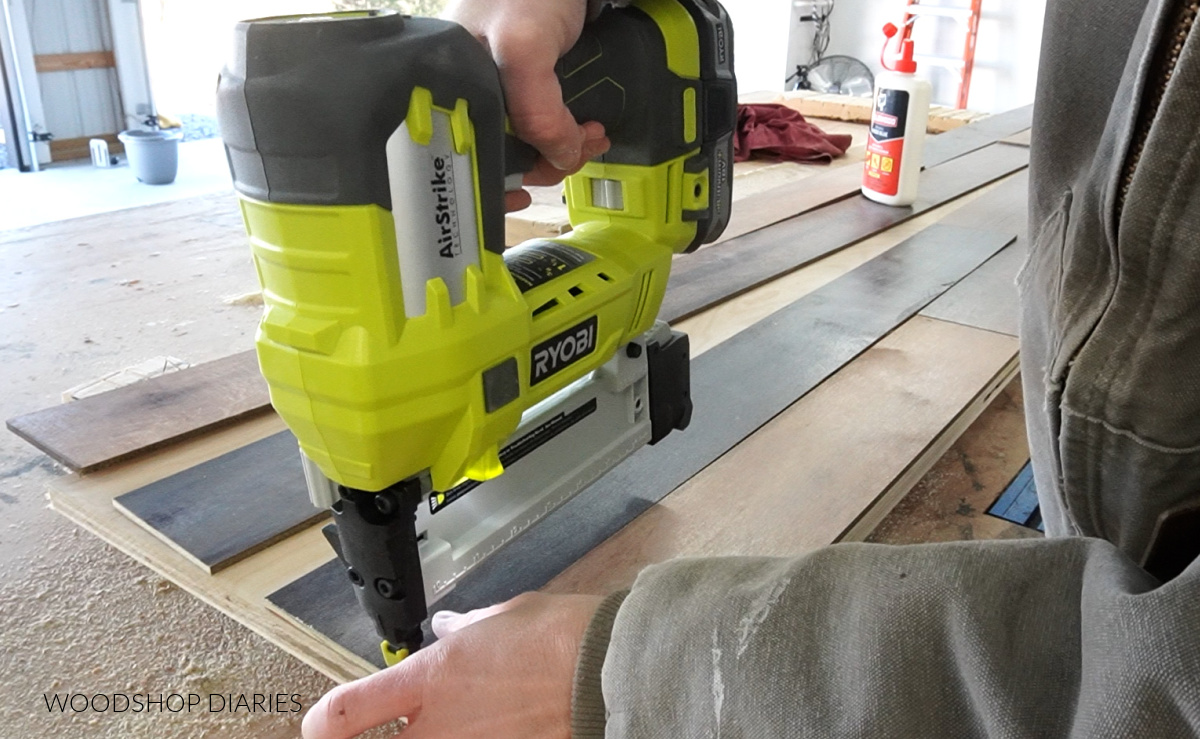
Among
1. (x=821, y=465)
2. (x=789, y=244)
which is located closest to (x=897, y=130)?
(x=789, y=244)

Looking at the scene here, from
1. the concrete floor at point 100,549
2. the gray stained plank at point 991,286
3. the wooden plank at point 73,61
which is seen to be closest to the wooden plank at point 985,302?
the gray stained plank at point 991,286

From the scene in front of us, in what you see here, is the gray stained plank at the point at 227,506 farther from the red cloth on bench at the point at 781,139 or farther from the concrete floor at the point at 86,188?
the concrete floor at the point at 86,188

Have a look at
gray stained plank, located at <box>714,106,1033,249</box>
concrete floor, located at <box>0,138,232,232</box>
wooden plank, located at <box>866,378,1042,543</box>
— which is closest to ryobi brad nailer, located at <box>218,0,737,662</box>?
wooden plank, located at <box>866,378,1042,543</box>

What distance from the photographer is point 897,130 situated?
2.22 m

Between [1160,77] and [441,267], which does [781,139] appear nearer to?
[441,267]

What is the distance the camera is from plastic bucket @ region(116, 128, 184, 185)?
4.23 m

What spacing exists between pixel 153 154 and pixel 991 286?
397 cm

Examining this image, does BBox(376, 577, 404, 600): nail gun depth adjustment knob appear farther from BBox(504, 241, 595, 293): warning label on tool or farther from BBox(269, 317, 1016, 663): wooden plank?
BBox(504, 241, 595, 293): warning label on tool

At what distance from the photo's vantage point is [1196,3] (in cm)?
41

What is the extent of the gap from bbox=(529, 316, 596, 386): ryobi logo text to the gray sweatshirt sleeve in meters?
0.33

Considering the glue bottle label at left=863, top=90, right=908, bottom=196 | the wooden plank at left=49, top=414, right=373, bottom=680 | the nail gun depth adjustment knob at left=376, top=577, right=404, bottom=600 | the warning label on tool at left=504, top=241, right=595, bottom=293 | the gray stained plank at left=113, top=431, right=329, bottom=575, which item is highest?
the warning label on tool at left=504, top=241, right=595, bottom=293

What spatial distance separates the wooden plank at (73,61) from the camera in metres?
4.95

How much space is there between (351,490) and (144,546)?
1.22 feet

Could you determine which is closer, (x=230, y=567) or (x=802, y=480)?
(x=230, y=567)
